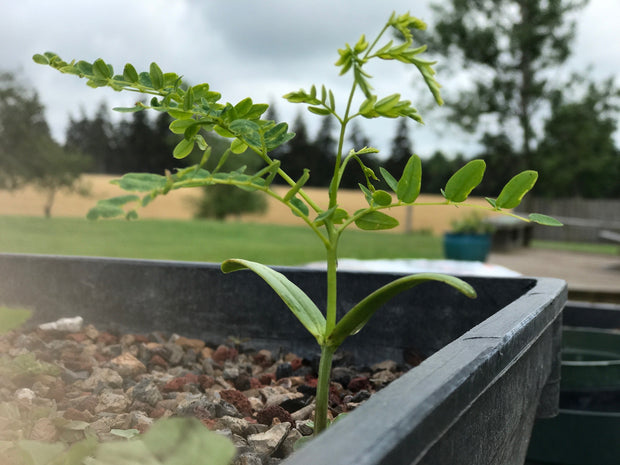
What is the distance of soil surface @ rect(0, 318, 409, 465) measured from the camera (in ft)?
3.15

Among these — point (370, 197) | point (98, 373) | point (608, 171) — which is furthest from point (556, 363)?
point (608, 171)

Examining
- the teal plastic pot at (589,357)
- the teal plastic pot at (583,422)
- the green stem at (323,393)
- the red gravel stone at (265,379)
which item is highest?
the green stem at (323,393)

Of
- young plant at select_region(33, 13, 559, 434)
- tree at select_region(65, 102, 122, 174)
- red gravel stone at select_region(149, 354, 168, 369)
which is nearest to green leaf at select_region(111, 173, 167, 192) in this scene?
young plant at select_region(33, 13, 559, 434)

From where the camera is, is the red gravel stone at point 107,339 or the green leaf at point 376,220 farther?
the red gravel stone at point 107,339

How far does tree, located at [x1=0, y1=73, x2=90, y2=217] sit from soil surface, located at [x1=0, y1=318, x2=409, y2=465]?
22072 mm

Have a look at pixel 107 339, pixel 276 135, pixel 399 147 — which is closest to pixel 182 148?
pixel 276 135

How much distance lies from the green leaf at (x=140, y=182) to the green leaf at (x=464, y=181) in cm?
40

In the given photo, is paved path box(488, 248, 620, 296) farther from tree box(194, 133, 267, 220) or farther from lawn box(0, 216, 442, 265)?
tree box(194, 133, 267, 220)

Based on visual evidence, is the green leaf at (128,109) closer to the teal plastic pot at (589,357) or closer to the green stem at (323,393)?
the green stem at (323,393)

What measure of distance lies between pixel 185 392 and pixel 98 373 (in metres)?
0.21

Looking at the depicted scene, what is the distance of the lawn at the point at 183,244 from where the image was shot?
7414 millimetres

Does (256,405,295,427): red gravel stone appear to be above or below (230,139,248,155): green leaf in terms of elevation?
below

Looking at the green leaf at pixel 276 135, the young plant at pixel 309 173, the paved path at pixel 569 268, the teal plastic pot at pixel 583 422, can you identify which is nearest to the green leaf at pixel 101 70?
the young plant at pixel 309 173

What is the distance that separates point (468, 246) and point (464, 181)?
6770mm
